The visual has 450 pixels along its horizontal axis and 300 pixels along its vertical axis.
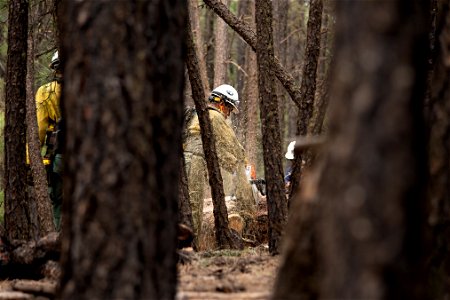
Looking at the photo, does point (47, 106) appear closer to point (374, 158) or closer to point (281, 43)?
point (374, 158)

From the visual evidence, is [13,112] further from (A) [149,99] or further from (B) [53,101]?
(A) [149,99]

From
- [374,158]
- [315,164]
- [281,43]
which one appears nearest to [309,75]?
[315,164]

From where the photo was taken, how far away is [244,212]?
38.6 ft

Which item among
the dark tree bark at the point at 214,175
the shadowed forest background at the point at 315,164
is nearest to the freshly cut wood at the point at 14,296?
the shadowed forest background at the point at 315,164

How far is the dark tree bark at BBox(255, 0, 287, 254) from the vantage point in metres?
7.41

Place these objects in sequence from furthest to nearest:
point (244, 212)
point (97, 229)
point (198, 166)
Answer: point (244, 212), point (198, 166), point (97, 229)

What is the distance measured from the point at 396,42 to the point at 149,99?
121 centimetres

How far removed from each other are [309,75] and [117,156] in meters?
4.75

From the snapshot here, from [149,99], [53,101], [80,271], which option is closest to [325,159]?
[149,99]

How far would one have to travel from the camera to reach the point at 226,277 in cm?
572

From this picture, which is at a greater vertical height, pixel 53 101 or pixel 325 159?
pixel 53 101

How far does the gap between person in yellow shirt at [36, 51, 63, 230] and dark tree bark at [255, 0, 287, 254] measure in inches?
82.6

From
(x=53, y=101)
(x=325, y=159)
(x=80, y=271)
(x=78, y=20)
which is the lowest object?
(x=80, y=271)

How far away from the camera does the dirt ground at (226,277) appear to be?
201 inches
